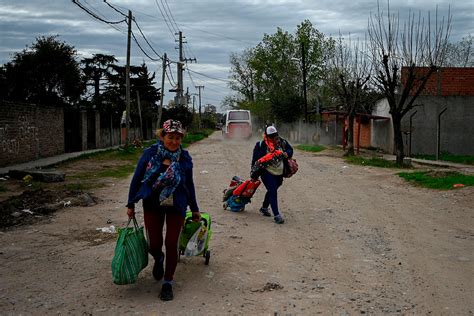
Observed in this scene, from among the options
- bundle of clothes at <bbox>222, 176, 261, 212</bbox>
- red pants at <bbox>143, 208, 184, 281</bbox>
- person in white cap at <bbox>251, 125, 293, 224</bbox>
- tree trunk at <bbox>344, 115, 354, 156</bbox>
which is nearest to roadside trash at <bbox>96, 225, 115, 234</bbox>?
bundle of clothes at <bbox>222, 176, 261, 212</bbox>

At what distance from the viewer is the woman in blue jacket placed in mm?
5051

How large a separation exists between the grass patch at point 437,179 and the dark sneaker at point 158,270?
30.9 ft

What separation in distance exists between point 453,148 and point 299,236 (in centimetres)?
2111

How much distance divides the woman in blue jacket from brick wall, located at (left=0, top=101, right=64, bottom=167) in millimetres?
14463

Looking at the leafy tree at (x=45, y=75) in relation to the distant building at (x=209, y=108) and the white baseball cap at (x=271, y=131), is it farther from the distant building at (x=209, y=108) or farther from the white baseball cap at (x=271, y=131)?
the distant building at (x=209, y=108)

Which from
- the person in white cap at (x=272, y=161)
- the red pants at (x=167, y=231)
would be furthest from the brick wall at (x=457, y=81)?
the red pants at (x=167, y=231)

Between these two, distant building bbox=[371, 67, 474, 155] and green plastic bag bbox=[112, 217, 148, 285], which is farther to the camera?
distant building bbox=[371, 67, 474, 155]

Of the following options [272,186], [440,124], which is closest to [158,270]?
[272,186]

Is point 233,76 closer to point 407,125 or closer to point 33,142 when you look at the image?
point 407,125

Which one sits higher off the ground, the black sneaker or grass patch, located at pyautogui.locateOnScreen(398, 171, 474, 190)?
grass patch, located at pyautogui.locateOnScreen(398, 171, 474, 190)

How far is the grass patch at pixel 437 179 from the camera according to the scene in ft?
43.0

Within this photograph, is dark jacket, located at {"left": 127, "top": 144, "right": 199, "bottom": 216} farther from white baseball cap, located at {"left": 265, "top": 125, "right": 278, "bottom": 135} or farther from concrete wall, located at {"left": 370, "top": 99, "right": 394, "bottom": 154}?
concrete wall, located at {"left": 370, "top": 99, "right": 394, "bottom": 154}

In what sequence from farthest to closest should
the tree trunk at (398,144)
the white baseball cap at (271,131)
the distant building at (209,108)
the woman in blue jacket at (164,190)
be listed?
the distant building at (209,108)
the tree trunk at (398,144)
the white baseball cap at (271,131)
the woman in blue jacket at (164,190)

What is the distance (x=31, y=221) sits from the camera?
8.62 metres
